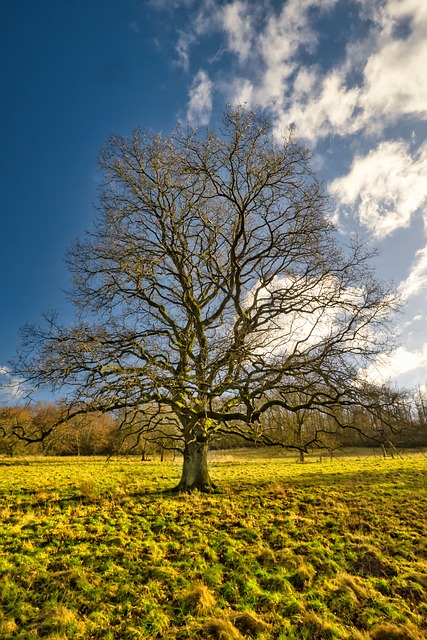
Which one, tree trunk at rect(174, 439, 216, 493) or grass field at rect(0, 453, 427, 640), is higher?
tree trunk at rect(174, 439, 216, 493)

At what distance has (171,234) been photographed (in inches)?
457

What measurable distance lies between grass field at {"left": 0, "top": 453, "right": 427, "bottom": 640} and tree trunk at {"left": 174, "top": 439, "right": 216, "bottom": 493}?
2.44ft

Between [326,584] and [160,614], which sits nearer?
[160,614]

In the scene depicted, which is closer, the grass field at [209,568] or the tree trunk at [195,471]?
the grass field at [209,568]

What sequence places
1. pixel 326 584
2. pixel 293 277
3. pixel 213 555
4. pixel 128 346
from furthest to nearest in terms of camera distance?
pixel 293 277
pixel 128 346
pixel 213 555
pixel 326 584

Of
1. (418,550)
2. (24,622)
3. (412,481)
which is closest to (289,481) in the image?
(412,481)

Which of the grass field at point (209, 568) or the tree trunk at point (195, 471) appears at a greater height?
the tree trunk at point (195, 471)

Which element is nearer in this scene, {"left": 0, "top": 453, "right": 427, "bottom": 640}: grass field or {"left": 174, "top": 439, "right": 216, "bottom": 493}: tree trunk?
{"left": 0, "top": 453, "right": 427, "bottom": 640}: grass field

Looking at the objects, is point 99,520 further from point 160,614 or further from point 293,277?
point 293,277

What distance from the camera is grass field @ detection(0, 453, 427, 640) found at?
4.53m

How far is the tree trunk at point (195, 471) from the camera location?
11344mm

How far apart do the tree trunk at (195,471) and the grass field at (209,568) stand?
2.44ft

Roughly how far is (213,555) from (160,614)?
1999 millimetres

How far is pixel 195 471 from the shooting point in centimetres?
1153
